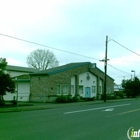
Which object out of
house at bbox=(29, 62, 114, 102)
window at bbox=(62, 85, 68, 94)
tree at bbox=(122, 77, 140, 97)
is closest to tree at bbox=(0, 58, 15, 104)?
house at bbox=(29, 62, 114, 102)

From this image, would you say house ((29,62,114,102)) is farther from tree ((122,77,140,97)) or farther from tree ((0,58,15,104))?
tree ((122,77,140,97))

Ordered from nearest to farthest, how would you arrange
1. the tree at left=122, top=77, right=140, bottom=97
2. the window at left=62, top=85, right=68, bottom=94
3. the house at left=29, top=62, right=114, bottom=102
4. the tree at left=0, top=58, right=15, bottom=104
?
the tree at left=0, top=58, right=15, bottom=104, the house at left=29, top=62, right=114, bottom=102, the window at left=62, top=85, right=68, bottom=94, the tree at left=122, top=77, right=140, bottom=97

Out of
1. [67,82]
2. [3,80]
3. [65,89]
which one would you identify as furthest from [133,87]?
[3,80]

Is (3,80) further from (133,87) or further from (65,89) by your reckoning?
(133,87)

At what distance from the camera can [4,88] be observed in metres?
25.9

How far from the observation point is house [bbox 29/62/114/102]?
35.5 metres

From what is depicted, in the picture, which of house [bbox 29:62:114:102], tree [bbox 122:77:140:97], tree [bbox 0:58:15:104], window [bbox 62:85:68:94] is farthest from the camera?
tree [bbox 122:77:140:97]

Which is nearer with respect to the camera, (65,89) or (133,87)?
(65,89)

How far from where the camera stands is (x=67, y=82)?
38.7 meters

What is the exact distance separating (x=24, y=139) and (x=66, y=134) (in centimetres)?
172

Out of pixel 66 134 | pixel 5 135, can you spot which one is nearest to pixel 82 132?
pixel 66 134

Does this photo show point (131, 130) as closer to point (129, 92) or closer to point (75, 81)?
point (75, 81)

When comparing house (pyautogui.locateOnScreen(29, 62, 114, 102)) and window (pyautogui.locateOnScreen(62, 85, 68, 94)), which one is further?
window (pyautogui.locateOnScreen(62, 85, 68, 94))

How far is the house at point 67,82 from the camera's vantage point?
116 feet
